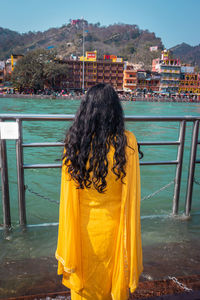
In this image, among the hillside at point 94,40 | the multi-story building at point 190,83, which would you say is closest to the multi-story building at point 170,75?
the multi-story building at point 190,83

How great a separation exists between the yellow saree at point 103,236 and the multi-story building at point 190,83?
80.0m

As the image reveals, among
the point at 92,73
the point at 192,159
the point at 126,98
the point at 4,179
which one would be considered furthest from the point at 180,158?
the point at 92,73

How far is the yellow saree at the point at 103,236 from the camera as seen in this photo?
117cm

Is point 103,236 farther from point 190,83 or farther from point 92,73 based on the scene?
point 190,83

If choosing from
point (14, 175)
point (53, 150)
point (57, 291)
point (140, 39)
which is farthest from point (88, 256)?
point (140, 39)

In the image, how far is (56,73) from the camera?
64.1m

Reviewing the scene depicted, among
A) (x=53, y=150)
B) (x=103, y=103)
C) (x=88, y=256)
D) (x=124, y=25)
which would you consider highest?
(x=124, y=25)

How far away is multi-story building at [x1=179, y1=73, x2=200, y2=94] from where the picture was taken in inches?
2997

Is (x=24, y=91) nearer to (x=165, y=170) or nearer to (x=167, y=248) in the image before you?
(x=165, y=170)

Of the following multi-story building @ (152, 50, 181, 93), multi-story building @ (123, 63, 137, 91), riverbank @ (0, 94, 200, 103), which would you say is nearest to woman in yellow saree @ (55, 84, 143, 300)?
riverbank @ (0, 94, 200, 103)

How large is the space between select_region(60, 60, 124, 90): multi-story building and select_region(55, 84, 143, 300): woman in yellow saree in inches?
2848

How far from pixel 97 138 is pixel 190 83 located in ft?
269

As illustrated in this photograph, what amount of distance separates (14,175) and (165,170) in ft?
12.6

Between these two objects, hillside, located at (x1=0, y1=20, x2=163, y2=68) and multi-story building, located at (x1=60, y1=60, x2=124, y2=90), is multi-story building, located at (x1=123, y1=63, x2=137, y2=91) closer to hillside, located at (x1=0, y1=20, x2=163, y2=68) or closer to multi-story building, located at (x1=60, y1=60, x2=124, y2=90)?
multi-story building, located at (x1=60, y1=60, x2=124, y2=90)
